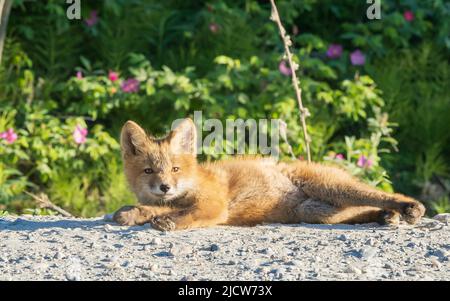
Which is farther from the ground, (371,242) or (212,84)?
(212,84)

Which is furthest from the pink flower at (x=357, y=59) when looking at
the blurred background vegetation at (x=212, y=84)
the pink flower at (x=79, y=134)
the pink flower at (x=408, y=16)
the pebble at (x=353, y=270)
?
the pebble at (x=353, y=270)

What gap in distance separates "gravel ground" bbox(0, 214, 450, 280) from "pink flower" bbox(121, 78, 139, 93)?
11.7ft

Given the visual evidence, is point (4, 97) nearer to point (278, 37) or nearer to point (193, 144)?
point (278, 37)

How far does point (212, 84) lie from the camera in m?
9.52

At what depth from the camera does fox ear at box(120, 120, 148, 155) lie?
246 inches

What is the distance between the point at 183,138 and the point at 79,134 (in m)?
3.00

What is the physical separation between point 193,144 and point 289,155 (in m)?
2.77

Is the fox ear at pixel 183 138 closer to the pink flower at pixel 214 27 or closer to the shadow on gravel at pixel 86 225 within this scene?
the shadow on gravel at pixel 86 225

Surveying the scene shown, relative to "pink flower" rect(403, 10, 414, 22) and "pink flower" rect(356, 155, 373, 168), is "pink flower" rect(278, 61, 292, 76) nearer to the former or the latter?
"pink flower" rect(356, 155, 373, 168)

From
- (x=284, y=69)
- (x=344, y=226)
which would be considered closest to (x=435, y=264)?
(x=344, y=226)

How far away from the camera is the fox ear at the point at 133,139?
624cm

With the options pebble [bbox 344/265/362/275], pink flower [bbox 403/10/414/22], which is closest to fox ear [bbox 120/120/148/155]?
pebble [bbox 344/265/362/275]

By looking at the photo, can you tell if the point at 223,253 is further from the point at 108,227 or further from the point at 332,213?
the point at 332,213
